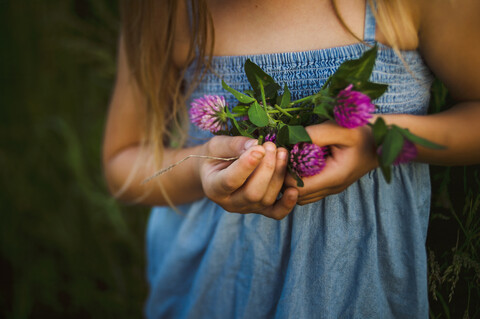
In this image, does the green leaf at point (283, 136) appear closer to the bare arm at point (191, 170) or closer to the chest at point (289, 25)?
the bare arm at point (191, 170)

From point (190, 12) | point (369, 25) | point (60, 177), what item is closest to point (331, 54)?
point (369, 25)

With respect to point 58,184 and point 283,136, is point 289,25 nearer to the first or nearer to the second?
point 283,136

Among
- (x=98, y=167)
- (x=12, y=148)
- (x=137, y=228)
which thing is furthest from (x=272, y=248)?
(x=12, y=148)

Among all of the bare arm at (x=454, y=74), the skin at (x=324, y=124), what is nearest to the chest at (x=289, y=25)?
the skin at (x=324, y=124)

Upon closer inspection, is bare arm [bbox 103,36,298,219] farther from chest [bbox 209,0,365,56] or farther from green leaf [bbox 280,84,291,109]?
chest [bbox 209,0,365,56]

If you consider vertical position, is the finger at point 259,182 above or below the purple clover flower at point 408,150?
below

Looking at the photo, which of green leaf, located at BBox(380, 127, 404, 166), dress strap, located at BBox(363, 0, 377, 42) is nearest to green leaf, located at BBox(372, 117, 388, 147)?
green leaf, located at BBox(380, 127, 404, 166)

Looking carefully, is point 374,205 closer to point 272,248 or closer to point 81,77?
point 272,248
